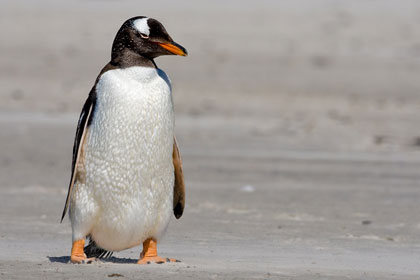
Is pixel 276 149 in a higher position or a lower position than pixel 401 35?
lower

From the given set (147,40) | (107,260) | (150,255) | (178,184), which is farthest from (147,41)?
(107,260)

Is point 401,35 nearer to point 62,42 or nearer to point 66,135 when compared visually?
point 62,42

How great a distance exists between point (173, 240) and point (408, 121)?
27.8 feet

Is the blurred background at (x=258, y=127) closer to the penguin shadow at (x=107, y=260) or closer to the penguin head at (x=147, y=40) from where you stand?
the penguin shadow at (x=107, y=260)

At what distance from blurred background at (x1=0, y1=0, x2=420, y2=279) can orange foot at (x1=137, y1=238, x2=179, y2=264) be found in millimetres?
229

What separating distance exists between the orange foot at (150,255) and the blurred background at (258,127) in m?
0.23

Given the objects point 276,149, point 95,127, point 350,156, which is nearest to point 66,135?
point 276,149

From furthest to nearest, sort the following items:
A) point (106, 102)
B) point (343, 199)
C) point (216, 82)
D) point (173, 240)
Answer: point (216, 82)
point (343, 199)
point (173, 240)
point (106, 102)

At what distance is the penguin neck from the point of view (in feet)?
18.4

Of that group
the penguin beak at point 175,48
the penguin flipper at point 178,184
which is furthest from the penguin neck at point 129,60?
the penguin flipper at point 178,184

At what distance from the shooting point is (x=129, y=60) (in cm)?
562

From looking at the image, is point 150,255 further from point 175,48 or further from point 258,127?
point 258,127

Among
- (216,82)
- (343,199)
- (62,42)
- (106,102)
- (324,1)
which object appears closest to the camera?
(106,102)

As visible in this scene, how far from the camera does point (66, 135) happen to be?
12.6 meters
